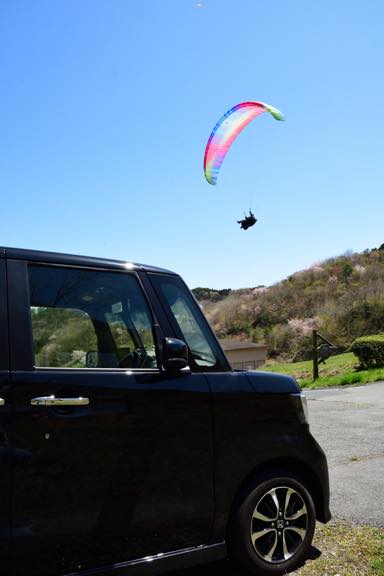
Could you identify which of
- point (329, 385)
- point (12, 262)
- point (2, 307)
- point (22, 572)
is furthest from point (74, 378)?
point (329, 385)

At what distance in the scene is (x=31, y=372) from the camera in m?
2.72

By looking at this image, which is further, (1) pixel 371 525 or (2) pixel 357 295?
(2) pixel 357 295

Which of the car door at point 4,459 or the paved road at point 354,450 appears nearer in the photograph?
the car door at point 4,459

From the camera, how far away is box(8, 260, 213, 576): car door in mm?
2643

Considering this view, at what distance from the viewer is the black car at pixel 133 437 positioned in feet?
8.70

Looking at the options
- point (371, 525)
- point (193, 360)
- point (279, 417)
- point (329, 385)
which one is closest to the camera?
point (193, 360)

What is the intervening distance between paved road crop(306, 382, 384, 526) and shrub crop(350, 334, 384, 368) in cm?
578

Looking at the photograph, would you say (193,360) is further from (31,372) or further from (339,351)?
(339,351)

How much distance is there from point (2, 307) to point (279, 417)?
76.5 inches

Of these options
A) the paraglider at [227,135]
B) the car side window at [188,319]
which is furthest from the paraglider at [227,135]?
the car side window at [188,319]

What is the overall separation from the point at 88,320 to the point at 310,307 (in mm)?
38911

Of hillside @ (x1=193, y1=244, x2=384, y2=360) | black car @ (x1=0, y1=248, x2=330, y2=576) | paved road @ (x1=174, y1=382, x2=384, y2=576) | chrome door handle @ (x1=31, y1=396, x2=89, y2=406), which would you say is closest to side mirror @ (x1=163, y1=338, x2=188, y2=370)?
black car @ (x1=0, y1=248, x2=330, y2=576)

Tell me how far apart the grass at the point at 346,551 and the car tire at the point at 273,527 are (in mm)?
154

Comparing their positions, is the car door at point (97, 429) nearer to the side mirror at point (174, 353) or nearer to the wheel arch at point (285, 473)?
the side mirror at point (174, 353)
